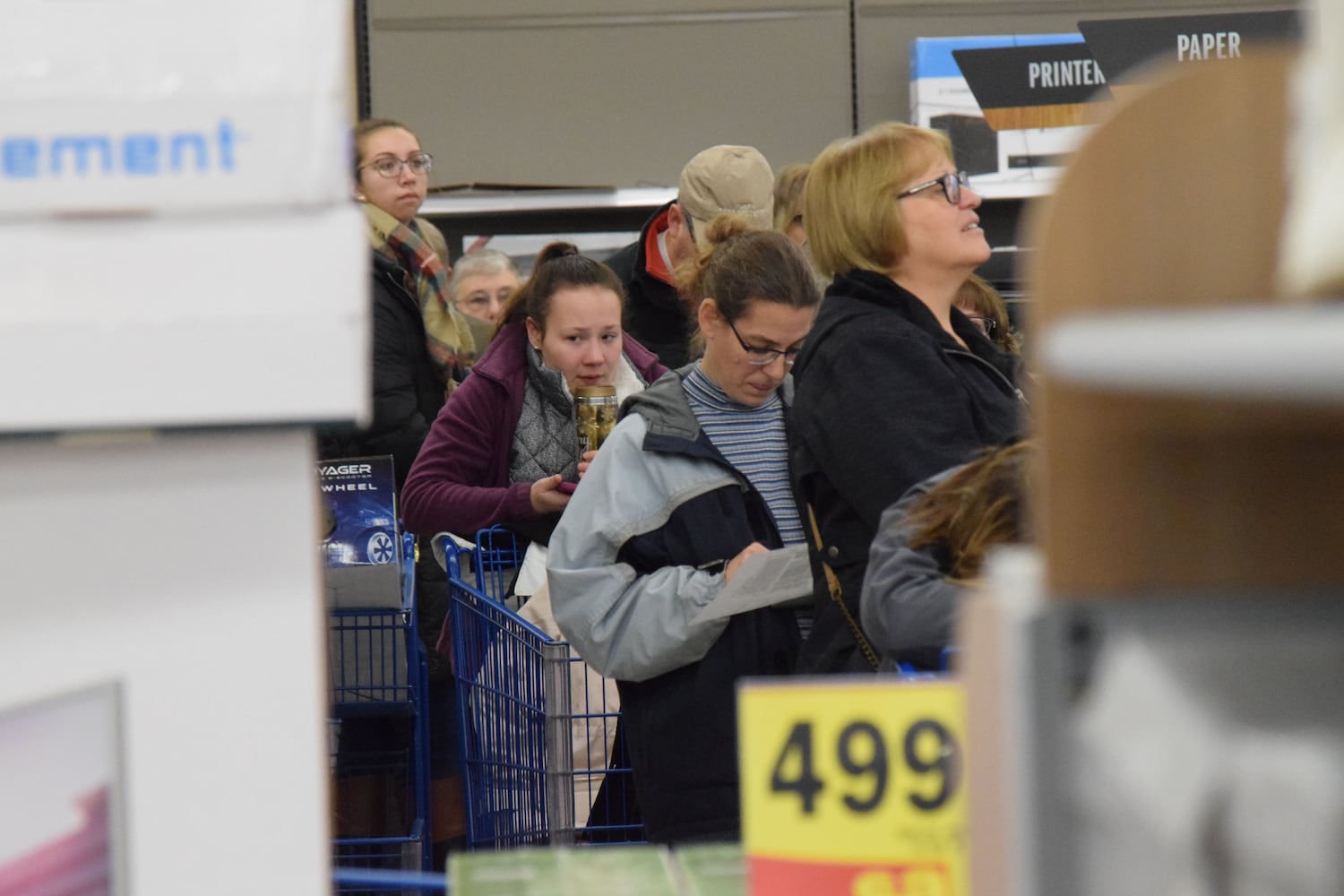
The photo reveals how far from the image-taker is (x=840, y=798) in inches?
40.8

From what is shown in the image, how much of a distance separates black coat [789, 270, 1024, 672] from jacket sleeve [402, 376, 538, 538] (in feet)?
3.85

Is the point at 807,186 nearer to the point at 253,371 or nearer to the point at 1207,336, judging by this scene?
the point at 253,371

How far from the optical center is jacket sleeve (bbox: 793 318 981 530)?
7.23 ft

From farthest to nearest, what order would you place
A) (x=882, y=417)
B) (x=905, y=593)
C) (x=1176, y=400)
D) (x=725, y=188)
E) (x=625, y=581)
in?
(x=725, y=188) < (x=625, y=581) < (x=882, y=417) < (x=905, y=593) < (x=1176, y=400)

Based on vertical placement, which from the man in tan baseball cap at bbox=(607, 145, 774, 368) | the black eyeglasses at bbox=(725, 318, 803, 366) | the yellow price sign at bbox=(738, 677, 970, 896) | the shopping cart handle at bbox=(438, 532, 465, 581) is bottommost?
the yellow price sign at bbox=(738, 677, 970, 896)

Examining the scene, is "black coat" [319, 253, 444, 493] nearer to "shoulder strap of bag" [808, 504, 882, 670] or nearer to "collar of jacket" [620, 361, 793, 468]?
"collar of jacket" [620, 361, 793, 468]

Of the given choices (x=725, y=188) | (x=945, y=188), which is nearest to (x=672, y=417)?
(x=945, y=188)

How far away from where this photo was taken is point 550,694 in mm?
3197

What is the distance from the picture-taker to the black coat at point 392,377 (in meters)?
3.95

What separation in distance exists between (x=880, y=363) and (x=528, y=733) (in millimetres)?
1347

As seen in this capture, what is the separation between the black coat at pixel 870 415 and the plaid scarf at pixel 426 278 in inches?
75.1

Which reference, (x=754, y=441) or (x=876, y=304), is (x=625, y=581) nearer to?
(x=754, y=441)

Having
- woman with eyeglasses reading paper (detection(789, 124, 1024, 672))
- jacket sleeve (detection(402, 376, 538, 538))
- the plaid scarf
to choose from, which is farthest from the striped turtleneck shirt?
the plaid scarf

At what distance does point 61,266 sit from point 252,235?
0.10m
